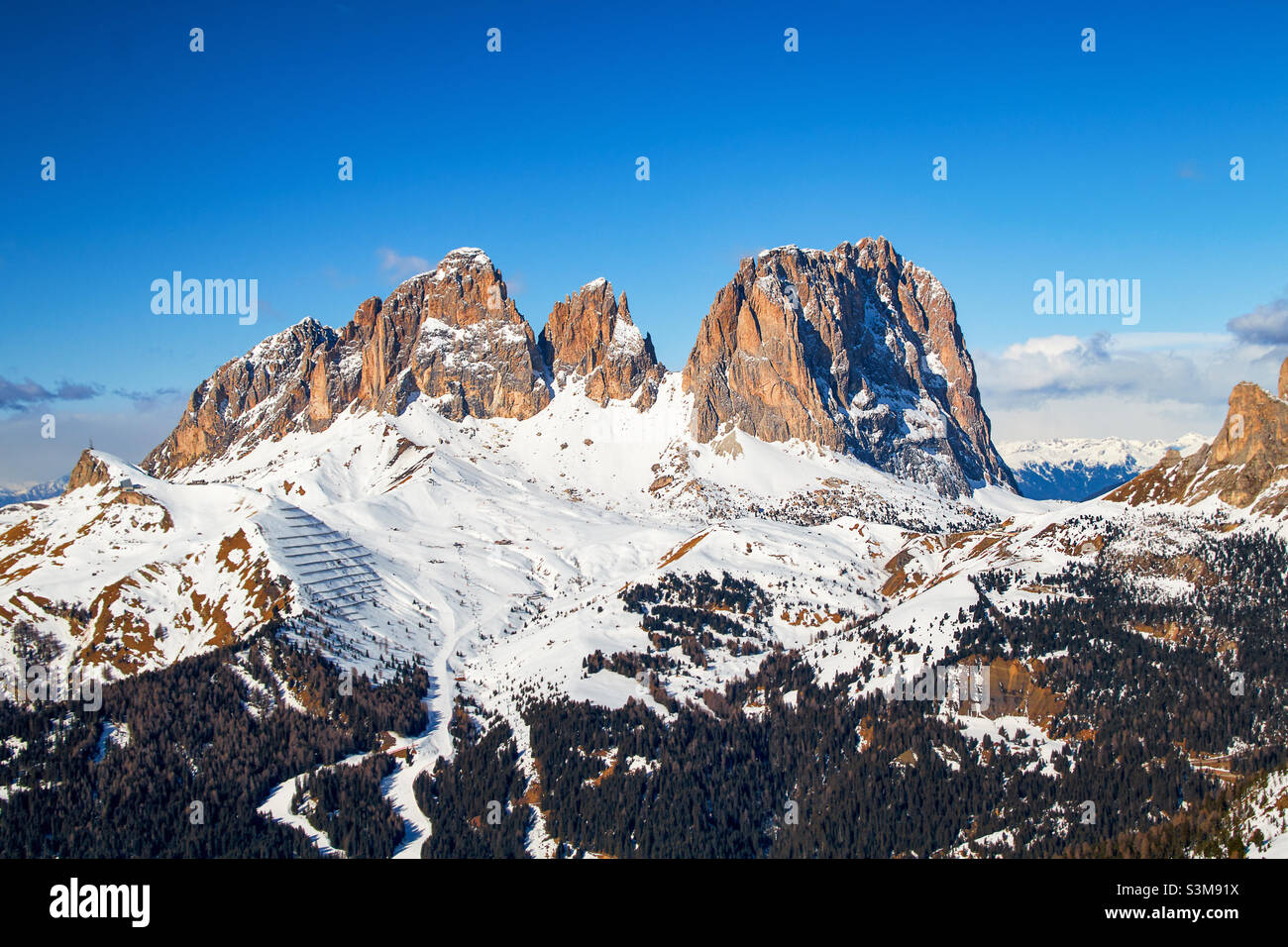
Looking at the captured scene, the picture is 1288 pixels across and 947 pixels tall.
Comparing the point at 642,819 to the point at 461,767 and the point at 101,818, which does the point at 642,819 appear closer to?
the point at 461,767

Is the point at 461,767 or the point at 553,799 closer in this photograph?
the point at 553,799
